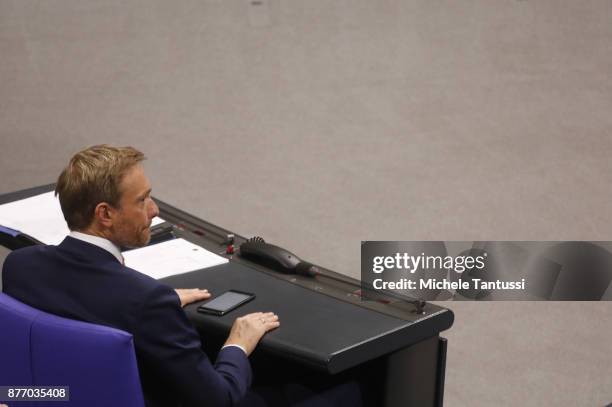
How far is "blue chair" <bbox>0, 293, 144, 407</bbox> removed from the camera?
5.66 feet

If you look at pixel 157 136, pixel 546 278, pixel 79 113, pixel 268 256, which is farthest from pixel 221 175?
pixel 268 256

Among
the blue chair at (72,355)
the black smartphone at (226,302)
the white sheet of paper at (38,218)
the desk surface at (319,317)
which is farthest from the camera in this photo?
the white sheet of paper at (38,218)

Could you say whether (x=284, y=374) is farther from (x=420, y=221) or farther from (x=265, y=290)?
(x=420, y=221)

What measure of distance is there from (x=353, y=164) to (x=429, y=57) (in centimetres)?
144

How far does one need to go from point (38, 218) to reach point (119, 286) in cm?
103

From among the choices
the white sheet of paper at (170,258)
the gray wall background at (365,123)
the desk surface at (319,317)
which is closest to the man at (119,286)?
the desk surface at (319,317)

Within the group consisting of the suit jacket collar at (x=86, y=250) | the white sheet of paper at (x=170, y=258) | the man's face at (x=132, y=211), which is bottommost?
the white sheet of paper at (x=170, y=258)

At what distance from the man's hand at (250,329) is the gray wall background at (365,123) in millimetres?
1116

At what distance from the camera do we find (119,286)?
181cm

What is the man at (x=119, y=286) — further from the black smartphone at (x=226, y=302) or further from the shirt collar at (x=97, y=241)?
the black smartphone at (x=226, y=302)

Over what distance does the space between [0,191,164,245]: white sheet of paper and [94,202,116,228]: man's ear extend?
0.73 m

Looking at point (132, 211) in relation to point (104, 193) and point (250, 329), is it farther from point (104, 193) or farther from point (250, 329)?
point (250, 329)

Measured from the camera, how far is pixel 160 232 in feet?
8.63

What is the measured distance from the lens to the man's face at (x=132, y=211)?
191 cm
